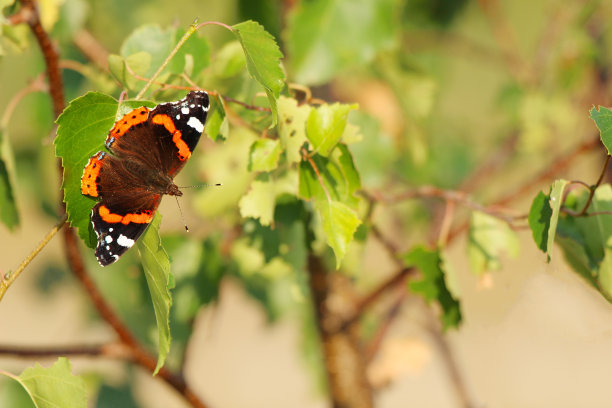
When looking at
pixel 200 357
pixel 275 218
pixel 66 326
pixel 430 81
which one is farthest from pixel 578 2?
pixel 66 326

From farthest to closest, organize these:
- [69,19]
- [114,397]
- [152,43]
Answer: [114,397], [69,19], [152,43]

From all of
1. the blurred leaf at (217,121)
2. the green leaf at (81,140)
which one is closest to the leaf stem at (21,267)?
the green leaf at (81,140)

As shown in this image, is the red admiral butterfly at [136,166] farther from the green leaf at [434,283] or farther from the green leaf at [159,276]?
the green leaf at [434,283]

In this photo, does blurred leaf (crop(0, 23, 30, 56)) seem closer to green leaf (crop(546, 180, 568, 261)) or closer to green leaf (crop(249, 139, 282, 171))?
green leaf (crop(249, 139, 282, 171))

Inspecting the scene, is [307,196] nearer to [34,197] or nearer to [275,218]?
[275,218]

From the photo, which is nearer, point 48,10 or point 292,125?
point 292,125

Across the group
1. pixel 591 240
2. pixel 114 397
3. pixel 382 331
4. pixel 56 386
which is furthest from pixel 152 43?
pixel 114 397

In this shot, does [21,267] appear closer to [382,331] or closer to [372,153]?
[372,153]
